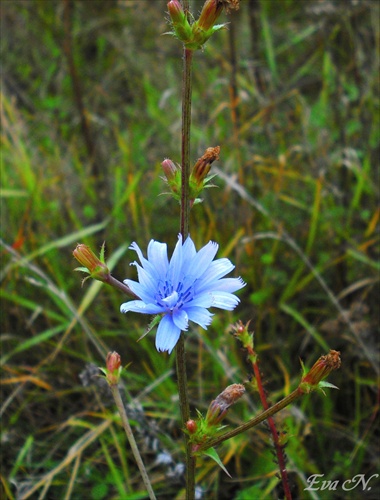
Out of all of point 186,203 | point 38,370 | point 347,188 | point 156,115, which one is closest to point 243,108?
point 156,115

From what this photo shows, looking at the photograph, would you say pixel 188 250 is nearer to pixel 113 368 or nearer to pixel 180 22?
pixel 113 368

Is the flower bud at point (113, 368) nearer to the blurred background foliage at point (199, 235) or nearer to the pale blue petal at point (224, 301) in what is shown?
the pale blue petal at point (224, 301)

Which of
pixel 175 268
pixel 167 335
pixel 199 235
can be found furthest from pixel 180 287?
pixel 199 235

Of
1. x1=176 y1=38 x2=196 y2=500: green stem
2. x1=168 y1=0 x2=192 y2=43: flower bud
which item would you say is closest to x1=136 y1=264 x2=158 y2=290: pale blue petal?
x1=176 y1=38 x2=196 y2=500: green stem

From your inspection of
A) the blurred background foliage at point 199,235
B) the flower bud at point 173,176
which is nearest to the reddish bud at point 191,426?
the flower bud at point 173,176

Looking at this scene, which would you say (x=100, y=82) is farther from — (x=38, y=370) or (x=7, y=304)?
(x=38, y=370)

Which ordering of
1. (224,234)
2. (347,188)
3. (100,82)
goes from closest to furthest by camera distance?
1. (224,234)
2. (347,188)
3. (100,82)

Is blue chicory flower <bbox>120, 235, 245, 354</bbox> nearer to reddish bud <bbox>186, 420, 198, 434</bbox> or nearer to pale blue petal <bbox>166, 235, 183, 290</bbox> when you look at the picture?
pale blue petal <bbox>166, 235, 183, 290</bbox>
